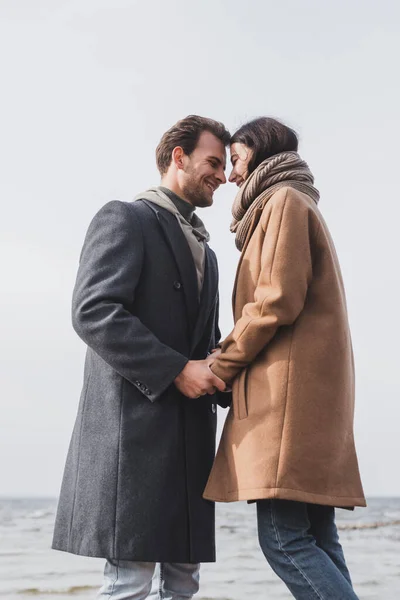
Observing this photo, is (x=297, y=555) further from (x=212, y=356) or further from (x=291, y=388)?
(x=212, y=356)

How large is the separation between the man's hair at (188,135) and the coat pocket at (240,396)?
0.93 m

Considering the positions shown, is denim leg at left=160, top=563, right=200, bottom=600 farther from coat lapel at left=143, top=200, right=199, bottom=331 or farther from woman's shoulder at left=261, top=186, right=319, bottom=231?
woman's shoulder at left=261, top=186, right=319, bottom=231

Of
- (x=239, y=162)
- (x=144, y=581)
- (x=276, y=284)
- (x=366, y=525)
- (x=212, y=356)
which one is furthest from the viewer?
(x=366, y=525)

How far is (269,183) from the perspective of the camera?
8.78ft

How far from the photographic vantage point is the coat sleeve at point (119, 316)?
8.61ft

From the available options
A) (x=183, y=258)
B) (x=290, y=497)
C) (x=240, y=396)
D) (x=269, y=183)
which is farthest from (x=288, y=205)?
(x=290, y=497)

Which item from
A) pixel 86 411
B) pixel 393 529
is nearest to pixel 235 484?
pixel 86 411

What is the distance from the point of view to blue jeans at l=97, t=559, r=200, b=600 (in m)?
2.58

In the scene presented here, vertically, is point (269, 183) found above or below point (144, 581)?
above

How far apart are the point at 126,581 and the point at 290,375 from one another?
810mm

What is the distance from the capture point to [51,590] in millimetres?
5414

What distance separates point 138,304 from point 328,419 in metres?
0.72

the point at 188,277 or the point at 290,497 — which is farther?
the point at 188,277

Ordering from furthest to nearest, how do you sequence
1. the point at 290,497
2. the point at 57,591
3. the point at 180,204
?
the point at 57,591
the point at 180,204
the point at 290,497
